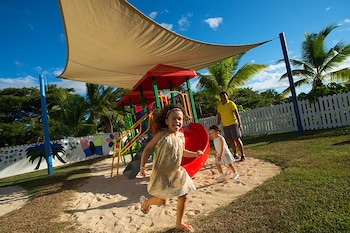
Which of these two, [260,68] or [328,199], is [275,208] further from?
[260,68]

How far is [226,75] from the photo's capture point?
585 inches

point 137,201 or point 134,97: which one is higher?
point 134,97

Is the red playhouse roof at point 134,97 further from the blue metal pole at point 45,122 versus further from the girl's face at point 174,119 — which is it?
the girl's face at point 174,119

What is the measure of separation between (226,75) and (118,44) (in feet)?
35.8

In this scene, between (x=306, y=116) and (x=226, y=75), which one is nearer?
(x=306, y=116)

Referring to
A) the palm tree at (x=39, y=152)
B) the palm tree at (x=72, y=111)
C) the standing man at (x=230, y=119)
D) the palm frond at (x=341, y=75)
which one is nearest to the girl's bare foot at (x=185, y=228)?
the standing man at (x=230, y=119)

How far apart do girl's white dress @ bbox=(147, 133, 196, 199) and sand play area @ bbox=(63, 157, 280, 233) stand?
0.58 metres

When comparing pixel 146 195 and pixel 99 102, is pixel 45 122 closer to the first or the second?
pixel 146 195

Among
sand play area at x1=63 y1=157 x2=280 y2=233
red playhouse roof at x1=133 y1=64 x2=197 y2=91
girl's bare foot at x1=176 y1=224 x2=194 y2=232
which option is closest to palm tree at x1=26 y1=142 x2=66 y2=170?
sand play area at x1=63 y1=157 x2=280 y2=233

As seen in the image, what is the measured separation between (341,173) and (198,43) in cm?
378

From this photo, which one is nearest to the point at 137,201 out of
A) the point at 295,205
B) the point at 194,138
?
the point at 194,138

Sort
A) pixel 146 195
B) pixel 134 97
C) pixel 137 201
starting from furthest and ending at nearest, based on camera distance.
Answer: pixel 134 97, pixel 146 195, pixel 137 201

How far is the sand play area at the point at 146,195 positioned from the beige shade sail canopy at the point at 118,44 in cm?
303

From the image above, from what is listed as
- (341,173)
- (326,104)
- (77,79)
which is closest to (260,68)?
(326,104)
